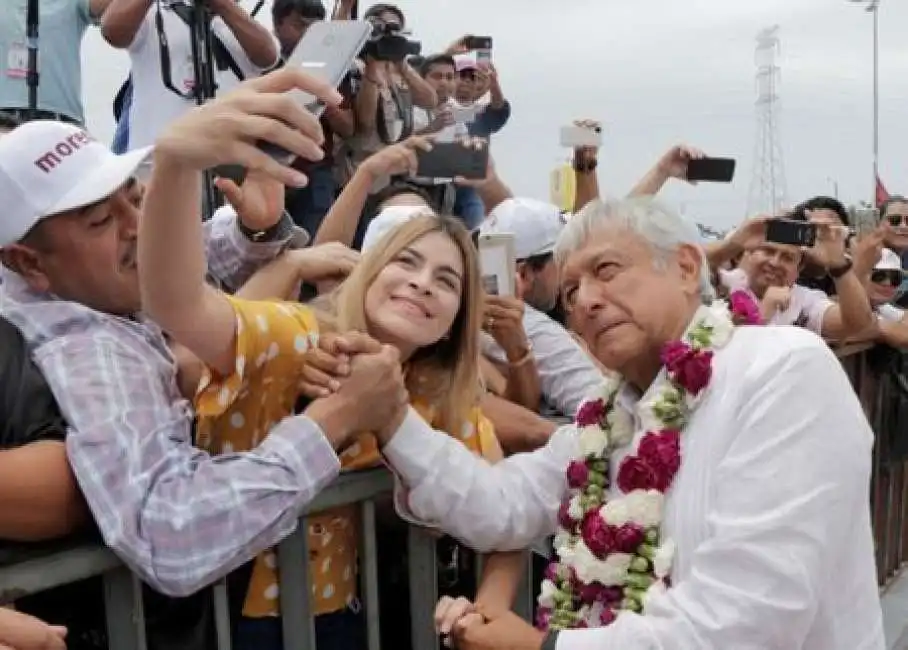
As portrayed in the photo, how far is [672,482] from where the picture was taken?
194 cm

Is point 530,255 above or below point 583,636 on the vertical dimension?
above

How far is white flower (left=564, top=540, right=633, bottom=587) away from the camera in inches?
77.5

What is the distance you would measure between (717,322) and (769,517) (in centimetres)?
45

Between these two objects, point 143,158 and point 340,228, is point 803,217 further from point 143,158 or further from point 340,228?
point 143,158

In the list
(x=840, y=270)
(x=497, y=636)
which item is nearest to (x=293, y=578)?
(x=497, y=636)

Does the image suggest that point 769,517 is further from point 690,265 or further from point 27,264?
point 27,264

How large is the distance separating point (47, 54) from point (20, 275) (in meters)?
2.97

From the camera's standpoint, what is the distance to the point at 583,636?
186 centimetres

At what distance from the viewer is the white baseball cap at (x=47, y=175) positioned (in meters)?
1.76

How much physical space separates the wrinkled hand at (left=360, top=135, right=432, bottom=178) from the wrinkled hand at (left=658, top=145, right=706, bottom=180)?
1.38m

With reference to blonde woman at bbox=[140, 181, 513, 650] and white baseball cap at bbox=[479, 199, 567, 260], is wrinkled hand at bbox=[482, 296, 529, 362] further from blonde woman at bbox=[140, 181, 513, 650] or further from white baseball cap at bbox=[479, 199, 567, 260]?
white baseball cap at bbox=[479, 199, 567, 260]

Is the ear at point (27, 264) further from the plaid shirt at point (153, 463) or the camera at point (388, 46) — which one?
the camera at point (388, 46)

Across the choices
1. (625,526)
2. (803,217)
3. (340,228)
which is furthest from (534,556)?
(803,217)

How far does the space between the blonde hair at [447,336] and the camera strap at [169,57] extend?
2.10 m
